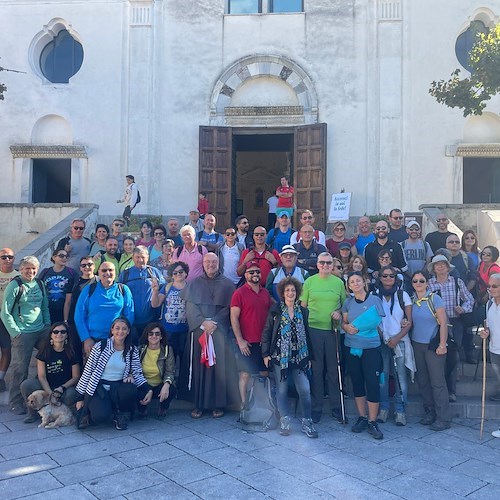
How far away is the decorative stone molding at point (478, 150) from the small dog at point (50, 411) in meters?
12.3

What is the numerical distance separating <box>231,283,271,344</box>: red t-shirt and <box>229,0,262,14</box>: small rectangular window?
37.8 feet

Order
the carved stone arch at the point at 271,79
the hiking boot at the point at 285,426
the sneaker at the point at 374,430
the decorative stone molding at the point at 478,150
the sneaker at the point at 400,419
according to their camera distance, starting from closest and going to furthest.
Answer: the sneaker at the point at 374,430
the hiking boot at the point at 285,426
the sneaker at the point at 400,419
the decorative stone molding at the point at 478,150
the carved stone arch at the point at 271,79

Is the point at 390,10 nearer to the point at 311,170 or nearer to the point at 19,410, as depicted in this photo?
the point at 311,170

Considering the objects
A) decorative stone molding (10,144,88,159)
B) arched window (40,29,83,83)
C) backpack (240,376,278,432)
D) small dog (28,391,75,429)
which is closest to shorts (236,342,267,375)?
backpack (240,376,278,432)

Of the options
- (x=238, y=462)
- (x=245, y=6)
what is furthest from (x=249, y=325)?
(x=245, y=6)

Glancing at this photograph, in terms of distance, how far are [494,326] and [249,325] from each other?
9.64ft

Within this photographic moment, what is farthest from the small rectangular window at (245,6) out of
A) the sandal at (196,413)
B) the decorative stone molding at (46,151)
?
the sandal at (196,413)

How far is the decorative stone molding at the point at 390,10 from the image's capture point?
1504 cm

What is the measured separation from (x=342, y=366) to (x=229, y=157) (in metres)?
9.56

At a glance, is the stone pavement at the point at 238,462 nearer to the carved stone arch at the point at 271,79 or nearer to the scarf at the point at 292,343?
the scarf at the point at 292,343

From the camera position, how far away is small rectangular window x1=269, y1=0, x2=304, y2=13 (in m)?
15.4

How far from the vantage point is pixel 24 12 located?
15812mm

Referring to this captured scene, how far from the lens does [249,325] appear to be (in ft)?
21.6

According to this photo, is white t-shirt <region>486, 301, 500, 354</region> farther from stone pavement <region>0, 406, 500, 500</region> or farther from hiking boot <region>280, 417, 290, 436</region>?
hiking boot <region>280, 417, 290, 436</region>
